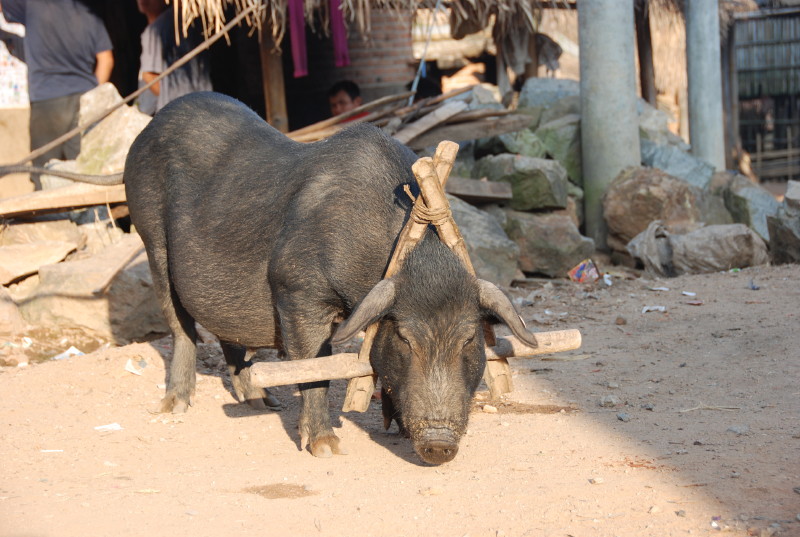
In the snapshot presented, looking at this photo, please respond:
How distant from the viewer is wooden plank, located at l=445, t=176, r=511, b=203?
8.97 meters

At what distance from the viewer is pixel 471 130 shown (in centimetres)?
965

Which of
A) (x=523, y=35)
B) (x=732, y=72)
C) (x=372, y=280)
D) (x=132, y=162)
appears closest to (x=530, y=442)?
(x=372, y=280)

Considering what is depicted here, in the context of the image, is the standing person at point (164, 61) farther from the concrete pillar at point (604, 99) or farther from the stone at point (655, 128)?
the stone at point (655, 128)

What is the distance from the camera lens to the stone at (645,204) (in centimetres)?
951

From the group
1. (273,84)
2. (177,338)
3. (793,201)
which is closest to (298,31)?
(273,84)

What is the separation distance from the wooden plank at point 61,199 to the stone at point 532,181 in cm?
386

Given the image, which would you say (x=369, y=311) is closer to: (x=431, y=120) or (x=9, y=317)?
(x=9, y=317)

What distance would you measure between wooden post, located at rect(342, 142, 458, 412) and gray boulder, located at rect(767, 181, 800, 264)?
5651mm

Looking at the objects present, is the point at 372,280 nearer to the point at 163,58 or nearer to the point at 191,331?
the point at 191,331

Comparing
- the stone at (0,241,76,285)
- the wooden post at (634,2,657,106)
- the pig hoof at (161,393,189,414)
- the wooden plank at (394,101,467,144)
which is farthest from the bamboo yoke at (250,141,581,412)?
the wooden post at (634,2,657,106)

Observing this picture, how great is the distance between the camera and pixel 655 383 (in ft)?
17.0

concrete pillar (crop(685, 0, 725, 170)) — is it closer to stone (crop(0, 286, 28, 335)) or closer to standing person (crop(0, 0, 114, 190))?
standing person (crop(0, 0, 114, 190))

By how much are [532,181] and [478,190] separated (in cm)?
66

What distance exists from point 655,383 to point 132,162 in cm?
323
